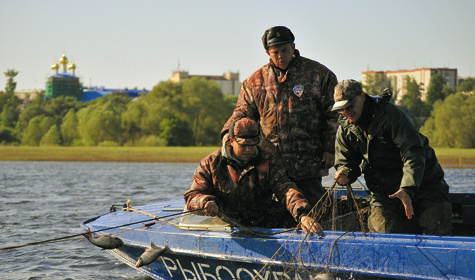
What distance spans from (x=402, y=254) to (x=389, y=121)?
3.53 ft

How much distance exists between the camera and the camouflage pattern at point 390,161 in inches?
206

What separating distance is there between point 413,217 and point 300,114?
1452 millimetres

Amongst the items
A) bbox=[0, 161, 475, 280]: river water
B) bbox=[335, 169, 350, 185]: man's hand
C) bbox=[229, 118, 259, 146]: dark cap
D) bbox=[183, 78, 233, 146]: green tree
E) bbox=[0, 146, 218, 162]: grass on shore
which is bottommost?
bbox=[0, 146, 218, 162]: grass on shore

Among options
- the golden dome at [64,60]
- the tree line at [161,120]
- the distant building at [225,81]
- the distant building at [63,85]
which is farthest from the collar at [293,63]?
the distant building at [225,81]

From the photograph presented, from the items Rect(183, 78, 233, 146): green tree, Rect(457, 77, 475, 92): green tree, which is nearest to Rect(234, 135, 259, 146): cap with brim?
Rect(183, 78, 233, 146): green tree

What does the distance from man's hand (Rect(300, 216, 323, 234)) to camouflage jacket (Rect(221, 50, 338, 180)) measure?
3.33ft

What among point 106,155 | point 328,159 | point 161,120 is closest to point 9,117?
point 161,120

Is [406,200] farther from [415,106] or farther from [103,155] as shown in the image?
[415,106]

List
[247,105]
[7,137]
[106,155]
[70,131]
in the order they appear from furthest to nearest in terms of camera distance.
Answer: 1. [7,137]
2. [70,131]
3. [106,155]
4. [247,105]

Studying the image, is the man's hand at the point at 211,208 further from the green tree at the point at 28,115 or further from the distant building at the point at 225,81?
the distant building at the point at 225,81

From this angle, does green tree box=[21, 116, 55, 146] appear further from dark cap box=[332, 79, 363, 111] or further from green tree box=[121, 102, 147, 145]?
dark cap box=[332, 79, 363, 111]

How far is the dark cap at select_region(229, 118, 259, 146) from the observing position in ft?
18.2

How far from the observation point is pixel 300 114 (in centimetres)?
641

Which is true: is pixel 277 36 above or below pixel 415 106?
below
